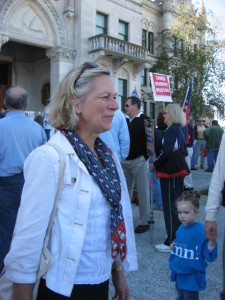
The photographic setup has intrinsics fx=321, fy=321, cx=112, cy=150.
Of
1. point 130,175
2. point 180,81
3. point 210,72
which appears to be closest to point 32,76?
point 180,81

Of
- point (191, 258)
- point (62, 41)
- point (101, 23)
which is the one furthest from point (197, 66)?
point (191, 258)

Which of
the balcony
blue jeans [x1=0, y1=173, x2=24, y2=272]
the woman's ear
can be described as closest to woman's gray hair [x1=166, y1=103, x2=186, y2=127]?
blue jeans [x1=0, y1=173, x2=24, y2=272]

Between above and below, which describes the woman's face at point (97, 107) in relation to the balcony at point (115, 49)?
below

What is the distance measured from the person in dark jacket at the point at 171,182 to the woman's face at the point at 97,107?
2.71 meters

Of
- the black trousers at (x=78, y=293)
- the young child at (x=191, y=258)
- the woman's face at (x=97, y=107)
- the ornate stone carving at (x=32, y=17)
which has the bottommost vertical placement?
the young child at (x=191, y=258)

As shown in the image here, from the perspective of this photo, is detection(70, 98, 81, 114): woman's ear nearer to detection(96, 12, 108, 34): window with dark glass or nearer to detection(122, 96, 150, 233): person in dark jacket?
detection(122, 96, 150, 233): person in dark jacket

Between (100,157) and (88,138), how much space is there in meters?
0.14

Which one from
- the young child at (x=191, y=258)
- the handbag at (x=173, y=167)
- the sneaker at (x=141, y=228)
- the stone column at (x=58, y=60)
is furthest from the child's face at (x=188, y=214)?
the stone column at (x=58, y=60)

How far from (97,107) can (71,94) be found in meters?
0.15

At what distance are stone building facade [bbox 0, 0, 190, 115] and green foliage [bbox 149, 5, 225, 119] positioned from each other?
8.06 feet

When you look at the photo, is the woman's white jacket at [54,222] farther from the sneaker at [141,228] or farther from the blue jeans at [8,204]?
the sneaker at [141,228]

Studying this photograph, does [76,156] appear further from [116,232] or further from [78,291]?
[78,291]

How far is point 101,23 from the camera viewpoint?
21656 millimetres

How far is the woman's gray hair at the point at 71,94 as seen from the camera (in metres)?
1.67
